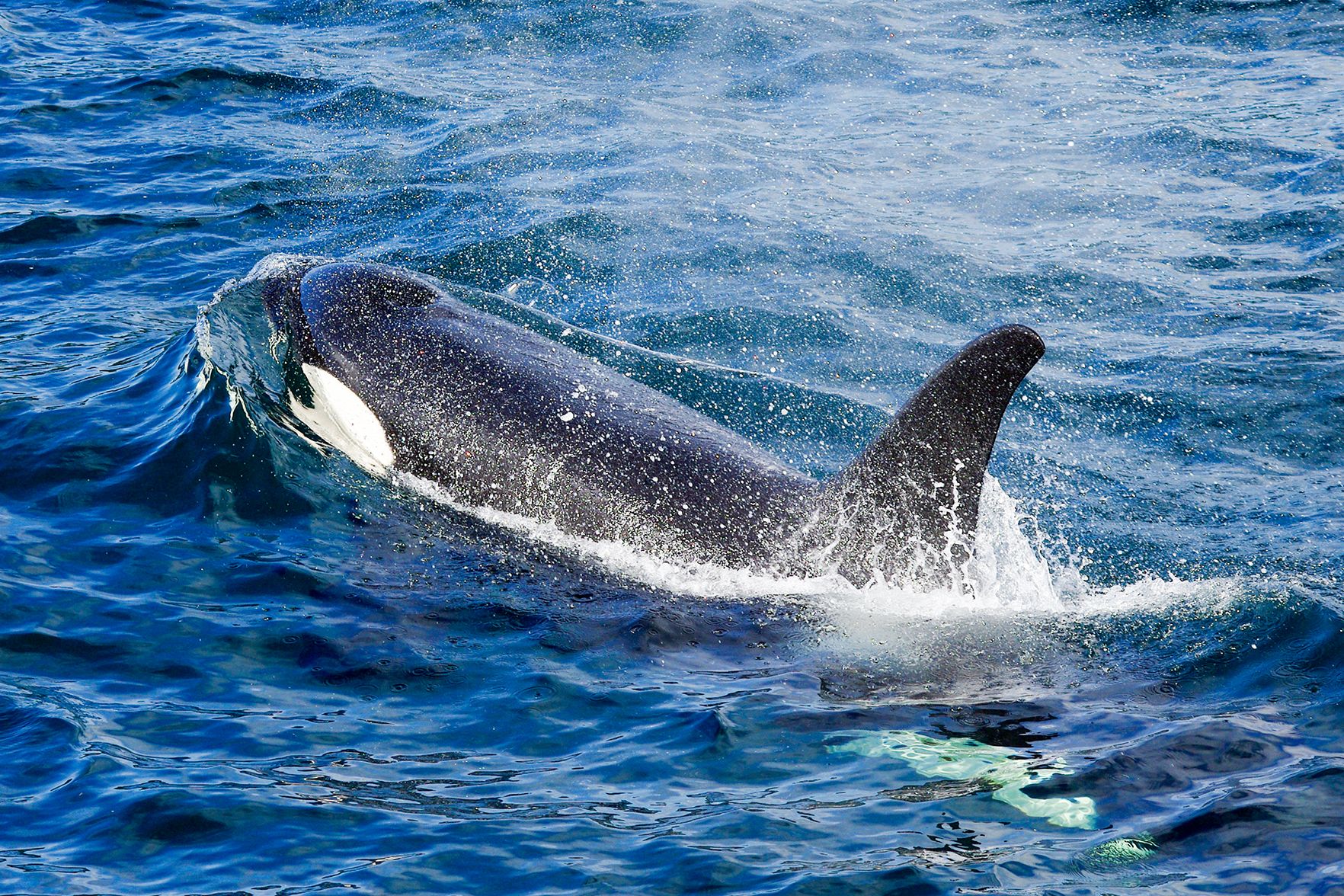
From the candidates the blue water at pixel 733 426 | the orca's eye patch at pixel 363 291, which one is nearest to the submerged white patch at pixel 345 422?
the blue water at pixel 733 426

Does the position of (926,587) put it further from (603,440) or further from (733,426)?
(733,426)

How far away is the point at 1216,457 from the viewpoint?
426 inches

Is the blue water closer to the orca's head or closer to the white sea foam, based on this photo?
the white sea foam

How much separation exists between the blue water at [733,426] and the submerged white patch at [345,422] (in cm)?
18

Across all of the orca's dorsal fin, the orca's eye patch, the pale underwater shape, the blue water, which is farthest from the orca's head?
the pale underwater shape

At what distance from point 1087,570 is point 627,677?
11.8 ft

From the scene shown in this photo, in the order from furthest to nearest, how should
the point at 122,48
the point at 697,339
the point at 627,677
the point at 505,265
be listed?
1. the point at 122,48
2. the point at 505,265
3. the point at 697,339
4. the point at 627,677

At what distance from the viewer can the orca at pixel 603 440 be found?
771cm

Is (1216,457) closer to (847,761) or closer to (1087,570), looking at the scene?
(1087,570)

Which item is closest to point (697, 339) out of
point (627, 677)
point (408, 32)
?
point (627, 677)

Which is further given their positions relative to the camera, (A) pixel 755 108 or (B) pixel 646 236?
(A) pixel 755 108

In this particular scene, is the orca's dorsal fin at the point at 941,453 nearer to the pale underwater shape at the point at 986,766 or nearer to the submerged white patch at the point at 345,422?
the pale underwater shape at the point at 986,766

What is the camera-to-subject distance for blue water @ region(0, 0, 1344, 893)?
6336 mm

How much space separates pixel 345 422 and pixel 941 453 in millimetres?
4621
